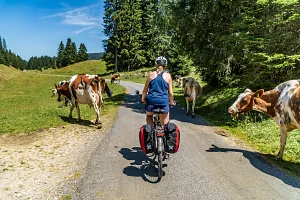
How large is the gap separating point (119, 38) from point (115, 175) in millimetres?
54462

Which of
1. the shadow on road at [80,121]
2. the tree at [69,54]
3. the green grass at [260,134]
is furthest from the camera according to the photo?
the tree at [69,54]

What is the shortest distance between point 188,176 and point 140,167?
4.11 ft

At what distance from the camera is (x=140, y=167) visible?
20.7 ft

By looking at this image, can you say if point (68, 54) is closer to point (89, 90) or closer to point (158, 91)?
point (89, 90)

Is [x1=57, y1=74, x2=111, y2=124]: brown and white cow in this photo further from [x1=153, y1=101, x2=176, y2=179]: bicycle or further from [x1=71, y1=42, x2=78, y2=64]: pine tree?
[x1=71, y1=42, x2=78, y2=64]: pine tree

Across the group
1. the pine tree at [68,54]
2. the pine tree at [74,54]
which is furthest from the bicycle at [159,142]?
the pine tree at [68,54]

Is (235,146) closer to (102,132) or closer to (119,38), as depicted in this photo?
(102,132)

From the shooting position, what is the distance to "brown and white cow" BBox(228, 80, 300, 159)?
21.2 feet

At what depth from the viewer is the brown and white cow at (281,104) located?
6473mm

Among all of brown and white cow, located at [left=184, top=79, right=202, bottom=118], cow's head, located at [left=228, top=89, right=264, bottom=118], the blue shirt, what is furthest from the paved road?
brown and white cow, located at [left=184, top=79, right=202, bottom=118]

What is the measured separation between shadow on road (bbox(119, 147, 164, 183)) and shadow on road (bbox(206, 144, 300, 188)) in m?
2.14

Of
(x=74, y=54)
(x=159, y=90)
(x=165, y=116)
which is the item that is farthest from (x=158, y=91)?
(x=74, y=54)

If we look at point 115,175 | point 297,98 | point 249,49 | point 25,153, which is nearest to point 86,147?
point 25,153

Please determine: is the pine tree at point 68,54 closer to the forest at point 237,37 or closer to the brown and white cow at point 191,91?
the forest at point 237,37
